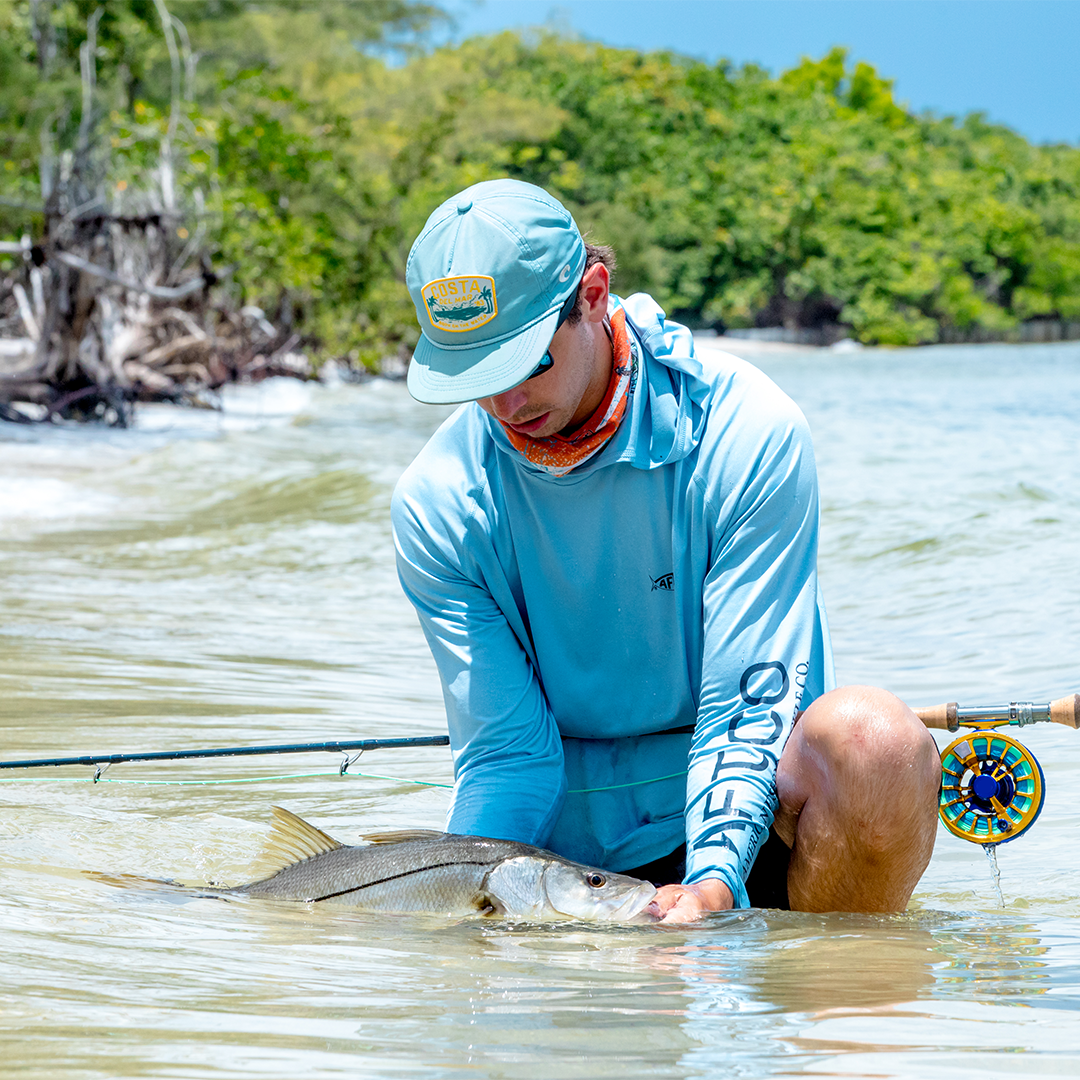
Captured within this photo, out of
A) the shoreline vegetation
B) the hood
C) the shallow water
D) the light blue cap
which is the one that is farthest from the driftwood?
the light blue cap

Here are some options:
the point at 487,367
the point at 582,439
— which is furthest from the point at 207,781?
the point at 487,367

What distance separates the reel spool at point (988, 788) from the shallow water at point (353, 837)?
0.60 feet

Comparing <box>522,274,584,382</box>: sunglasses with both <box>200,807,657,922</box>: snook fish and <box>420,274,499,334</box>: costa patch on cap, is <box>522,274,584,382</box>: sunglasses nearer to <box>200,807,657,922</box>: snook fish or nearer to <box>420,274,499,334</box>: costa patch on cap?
<box>420,274,499,334</box>: costa patch on cap

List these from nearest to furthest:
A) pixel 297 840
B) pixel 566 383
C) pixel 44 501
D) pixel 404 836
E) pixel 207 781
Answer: pixel 566 383 → pixel 404 836 → pixel 297 840 → pixel 207 781 → pixel 44 501

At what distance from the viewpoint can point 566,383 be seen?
8.50ft

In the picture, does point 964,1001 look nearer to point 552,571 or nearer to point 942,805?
point 942,805

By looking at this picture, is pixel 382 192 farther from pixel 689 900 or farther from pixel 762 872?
pixel 689 900

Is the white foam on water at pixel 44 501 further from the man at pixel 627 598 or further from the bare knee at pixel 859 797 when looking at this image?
the bare knee at pixel 859 797

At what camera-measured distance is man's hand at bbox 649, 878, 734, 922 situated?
250 centimetres

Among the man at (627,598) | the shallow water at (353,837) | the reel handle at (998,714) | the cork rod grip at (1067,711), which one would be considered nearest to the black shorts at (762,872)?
the man at (627,598)

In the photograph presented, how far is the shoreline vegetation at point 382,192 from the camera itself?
1703cm

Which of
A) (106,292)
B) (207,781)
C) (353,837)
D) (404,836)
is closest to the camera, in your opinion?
(404,836)

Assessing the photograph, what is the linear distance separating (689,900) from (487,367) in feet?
3.12

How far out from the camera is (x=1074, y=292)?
76.7m
